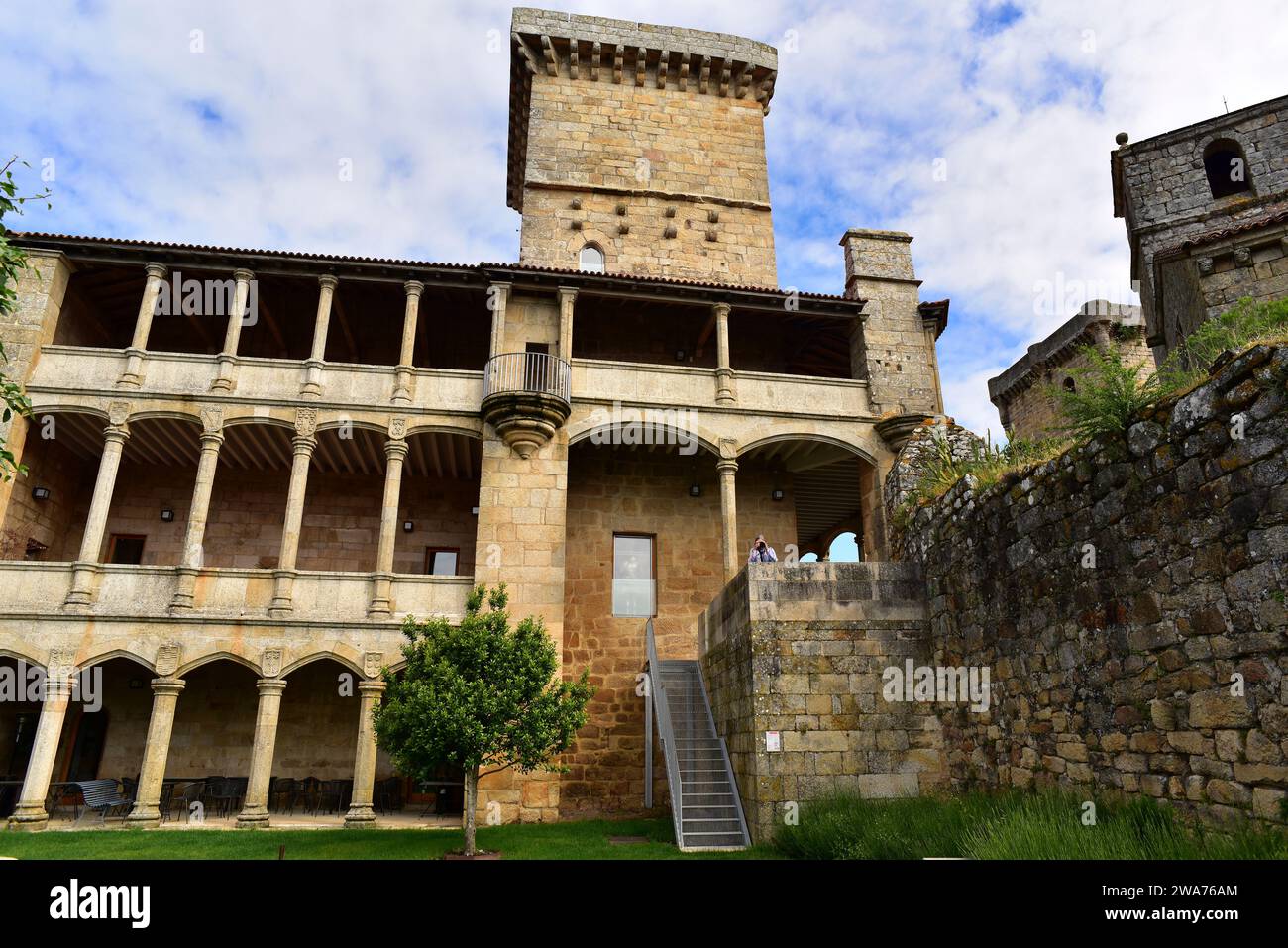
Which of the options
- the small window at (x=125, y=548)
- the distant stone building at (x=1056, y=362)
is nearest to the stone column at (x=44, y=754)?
the small window at (x=125, y=548)

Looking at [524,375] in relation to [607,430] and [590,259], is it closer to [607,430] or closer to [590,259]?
[607,430]

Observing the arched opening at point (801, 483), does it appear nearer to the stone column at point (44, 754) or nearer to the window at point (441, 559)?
the window at point (441, 559)

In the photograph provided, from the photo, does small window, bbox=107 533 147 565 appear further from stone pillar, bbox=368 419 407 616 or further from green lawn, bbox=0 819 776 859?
green lawn, bbox=0 819 776 859

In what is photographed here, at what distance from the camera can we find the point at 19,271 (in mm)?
16422

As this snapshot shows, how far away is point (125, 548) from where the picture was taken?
1788 cm

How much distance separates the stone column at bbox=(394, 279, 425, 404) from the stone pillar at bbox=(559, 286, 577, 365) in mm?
3248

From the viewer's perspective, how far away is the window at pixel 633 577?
58.2ft

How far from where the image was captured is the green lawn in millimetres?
10195

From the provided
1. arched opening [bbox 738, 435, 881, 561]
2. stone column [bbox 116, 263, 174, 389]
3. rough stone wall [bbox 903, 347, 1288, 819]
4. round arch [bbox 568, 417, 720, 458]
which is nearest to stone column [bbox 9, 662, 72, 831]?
stone column [bbox 116, 263, 174, 389]

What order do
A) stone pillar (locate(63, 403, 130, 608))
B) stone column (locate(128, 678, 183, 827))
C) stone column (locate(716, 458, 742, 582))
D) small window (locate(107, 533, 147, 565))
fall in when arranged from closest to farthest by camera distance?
stone column (locate(128, 678, 183, 827)) < stone pillar (locate(63, 403, 130, 608)) < stone column (locate(716, 458, 742, 582)) < small window (locate(107, 533, 147, 565))

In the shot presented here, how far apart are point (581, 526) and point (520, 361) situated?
14.0ft

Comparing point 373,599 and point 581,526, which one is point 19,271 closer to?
point 373,599

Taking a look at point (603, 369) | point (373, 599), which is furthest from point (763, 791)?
point (603, 369)

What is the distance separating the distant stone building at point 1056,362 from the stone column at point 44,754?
22.9m
